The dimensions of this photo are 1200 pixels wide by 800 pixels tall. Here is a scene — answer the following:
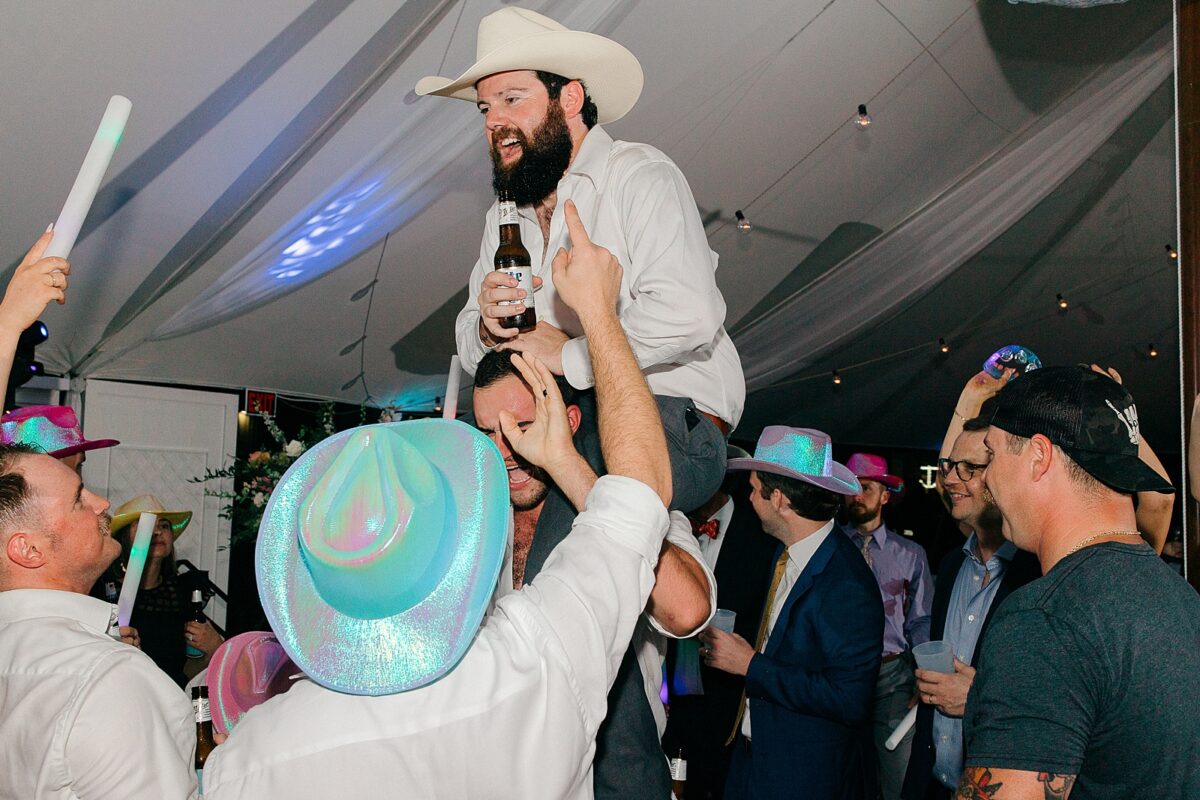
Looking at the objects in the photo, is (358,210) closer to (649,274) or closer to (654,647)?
(649,274)

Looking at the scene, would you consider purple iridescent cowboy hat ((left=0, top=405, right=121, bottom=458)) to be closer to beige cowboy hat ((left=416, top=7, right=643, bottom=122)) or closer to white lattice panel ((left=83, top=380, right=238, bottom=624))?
beige cowboy hat ((left=416, top=7, right=643, bottom=122))

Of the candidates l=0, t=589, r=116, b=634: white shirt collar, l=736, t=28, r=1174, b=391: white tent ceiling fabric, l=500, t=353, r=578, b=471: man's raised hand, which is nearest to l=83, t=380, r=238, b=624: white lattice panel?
l=736, t=28, r=1174, b=391: white tent ceiling fabric

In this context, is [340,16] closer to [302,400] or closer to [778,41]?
[778,41]

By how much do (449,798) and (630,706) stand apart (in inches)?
30.1

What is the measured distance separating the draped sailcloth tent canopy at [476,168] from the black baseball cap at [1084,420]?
315 cm

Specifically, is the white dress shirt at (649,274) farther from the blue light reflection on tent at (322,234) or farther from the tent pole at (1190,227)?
the blue light reflection on tent at (322,234)

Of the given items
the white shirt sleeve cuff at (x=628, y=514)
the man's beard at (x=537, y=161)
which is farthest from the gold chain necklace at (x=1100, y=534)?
the man's beard at (x=537, y=161)

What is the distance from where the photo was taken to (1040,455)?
1813mm

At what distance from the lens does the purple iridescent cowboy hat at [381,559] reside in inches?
46.8

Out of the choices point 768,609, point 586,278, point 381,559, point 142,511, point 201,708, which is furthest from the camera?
point 142,511

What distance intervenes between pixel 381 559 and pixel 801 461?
8.95 ft

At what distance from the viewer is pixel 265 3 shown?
411cm

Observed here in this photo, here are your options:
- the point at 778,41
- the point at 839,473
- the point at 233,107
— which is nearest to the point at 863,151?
the point at 778,41

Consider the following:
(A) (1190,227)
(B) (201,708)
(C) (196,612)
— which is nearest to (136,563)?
(B) (201,708)
